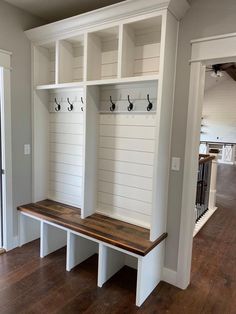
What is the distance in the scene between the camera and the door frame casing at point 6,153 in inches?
103

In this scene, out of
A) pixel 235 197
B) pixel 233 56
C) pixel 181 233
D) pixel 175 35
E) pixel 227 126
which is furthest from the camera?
pixel 227 126

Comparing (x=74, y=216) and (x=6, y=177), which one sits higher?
(x=6, y=177)

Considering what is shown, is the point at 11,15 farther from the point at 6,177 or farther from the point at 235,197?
the point at 235,197

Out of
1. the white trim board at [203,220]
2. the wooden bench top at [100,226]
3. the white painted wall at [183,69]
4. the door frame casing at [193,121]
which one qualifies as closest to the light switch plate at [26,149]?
the wooden bench top at [100,226]

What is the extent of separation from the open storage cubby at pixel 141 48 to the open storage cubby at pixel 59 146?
739 mm

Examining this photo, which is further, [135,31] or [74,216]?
[74,216]

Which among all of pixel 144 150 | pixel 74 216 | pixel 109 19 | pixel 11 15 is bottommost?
pixel 74 216

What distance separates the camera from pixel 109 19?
2.17m

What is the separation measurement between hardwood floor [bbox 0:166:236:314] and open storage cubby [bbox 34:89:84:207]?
732mm

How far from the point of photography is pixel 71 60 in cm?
277

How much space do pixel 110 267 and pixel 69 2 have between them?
276 centimetres

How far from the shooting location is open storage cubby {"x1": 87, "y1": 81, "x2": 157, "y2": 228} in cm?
233

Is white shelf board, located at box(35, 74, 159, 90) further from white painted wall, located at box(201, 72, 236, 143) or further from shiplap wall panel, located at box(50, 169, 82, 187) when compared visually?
white painted wall, located at box(201, 72, 236, 143)

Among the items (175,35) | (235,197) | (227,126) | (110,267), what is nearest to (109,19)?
(175,35)
